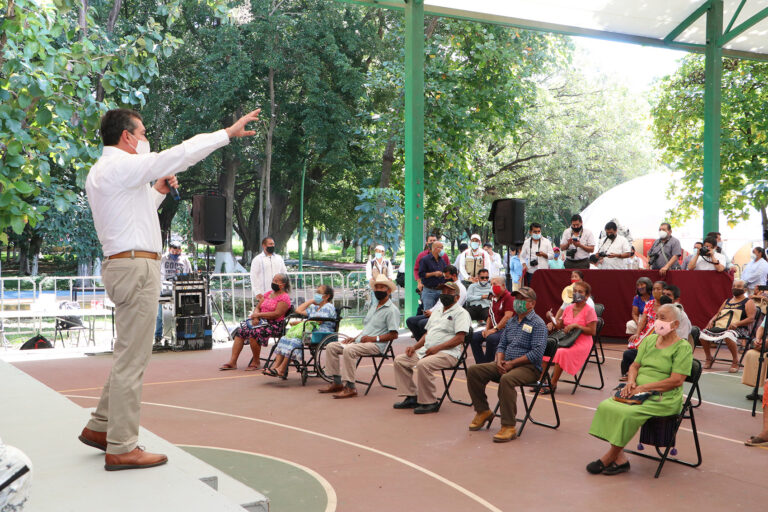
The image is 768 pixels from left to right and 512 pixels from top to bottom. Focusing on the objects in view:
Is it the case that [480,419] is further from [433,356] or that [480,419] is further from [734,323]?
[734,323]

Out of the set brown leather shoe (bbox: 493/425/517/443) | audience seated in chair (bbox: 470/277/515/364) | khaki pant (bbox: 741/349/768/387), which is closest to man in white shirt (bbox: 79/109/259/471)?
brown leather shoe (bbox: 493/425/517/443)

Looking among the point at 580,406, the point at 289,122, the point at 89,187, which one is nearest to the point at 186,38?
the point at 289,122

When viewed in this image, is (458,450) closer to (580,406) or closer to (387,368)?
(580,406)

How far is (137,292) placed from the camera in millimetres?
3623

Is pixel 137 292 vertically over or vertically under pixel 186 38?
under

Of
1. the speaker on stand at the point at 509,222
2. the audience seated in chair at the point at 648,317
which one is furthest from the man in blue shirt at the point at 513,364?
the speaker on stand at the point at 509,222

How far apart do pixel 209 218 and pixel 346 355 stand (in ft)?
15.3

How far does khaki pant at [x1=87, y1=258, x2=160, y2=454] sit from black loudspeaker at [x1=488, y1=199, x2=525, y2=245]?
25.8ft

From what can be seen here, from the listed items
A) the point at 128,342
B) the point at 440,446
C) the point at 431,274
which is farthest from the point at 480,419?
the point at 431,274

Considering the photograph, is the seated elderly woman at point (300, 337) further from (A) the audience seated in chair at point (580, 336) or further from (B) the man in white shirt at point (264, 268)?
(A) the audience seated in chair at point (580, 336)

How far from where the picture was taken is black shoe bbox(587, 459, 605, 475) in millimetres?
5273

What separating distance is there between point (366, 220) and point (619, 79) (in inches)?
1166

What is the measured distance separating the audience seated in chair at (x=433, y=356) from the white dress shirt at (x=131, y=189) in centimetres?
405

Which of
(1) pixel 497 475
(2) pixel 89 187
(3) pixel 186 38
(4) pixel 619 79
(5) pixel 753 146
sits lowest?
(1) pixel 497 475
